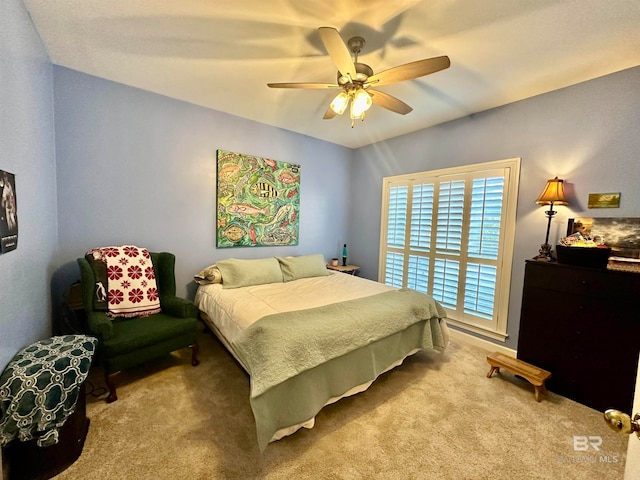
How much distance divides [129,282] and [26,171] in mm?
1095

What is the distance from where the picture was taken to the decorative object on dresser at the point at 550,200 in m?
2.25

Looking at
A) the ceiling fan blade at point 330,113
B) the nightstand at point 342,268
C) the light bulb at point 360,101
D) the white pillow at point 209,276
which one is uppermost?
the ceiling fan blade at point 330,113

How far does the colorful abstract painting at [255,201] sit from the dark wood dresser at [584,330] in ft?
9.17

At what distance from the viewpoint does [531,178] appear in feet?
8.40

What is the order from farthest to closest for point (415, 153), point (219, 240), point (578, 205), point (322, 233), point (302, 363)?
1. point (322, 233)
2. point (415, 153)
3. point (219, 240)
4. point (578, 205)
5. point (302, 363)

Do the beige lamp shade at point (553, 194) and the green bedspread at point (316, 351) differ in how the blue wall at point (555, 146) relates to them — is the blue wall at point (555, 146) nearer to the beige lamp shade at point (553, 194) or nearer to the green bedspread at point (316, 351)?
the beige lamp shade at point (553, 194)

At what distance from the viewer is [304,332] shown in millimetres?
1687

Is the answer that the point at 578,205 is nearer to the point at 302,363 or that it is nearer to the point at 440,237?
the point at 440,237

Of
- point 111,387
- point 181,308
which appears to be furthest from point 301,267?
point 111,387

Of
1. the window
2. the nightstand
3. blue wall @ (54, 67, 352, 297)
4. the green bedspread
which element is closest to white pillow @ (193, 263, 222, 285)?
blue wall @ (54, 67, 352, 297)

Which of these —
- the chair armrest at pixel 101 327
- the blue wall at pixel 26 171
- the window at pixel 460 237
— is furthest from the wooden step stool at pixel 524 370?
the blue wall at pixel 26 171

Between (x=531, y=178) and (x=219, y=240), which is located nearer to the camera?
(x=531, y=178)

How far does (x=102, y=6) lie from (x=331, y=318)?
2.53 meters

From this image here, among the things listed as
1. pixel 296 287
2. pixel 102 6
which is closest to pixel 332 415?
pixel 296 287
